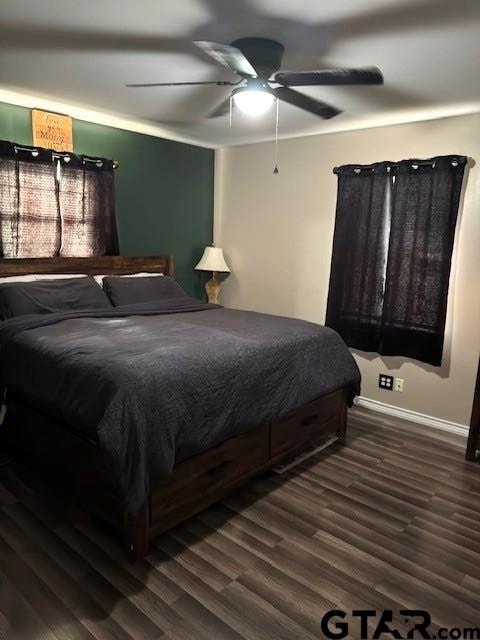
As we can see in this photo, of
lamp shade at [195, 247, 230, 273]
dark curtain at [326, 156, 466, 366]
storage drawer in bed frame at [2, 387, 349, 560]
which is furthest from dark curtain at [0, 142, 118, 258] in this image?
dark curtain at [326, 156, 466, 366]

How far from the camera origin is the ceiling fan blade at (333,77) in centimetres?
204

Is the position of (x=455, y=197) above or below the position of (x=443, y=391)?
above


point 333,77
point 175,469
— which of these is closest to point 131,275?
point 175,469

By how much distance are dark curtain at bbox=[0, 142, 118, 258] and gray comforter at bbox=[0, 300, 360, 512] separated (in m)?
0.85

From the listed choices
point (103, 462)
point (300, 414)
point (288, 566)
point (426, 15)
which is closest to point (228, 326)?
point (300, 414)

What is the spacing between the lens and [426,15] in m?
1.85

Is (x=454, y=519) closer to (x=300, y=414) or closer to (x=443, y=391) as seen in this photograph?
(x=300, y=414)

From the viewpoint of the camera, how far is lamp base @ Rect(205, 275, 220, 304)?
15.3ft

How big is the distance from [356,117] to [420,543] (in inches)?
113

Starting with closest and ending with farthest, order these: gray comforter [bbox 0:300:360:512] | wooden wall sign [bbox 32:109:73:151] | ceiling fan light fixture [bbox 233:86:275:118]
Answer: gray comforter [bbox 0:300:360:512], ceiling fan light fixture [bbox 233:86:275:118], wooden wall sign [bbox 32:109:73:151]

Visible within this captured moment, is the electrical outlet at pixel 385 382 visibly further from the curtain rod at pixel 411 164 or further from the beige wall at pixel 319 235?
the curtain rod at pixel 411 164

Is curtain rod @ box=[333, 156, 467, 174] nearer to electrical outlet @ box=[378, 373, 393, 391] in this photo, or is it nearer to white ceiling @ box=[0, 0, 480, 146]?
white ceiling @ box=[0, 0, 480, 146]

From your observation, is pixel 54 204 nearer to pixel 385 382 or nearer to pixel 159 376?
pixel 159 376

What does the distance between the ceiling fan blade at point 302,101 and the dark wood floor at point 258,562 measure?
2.17 metres
